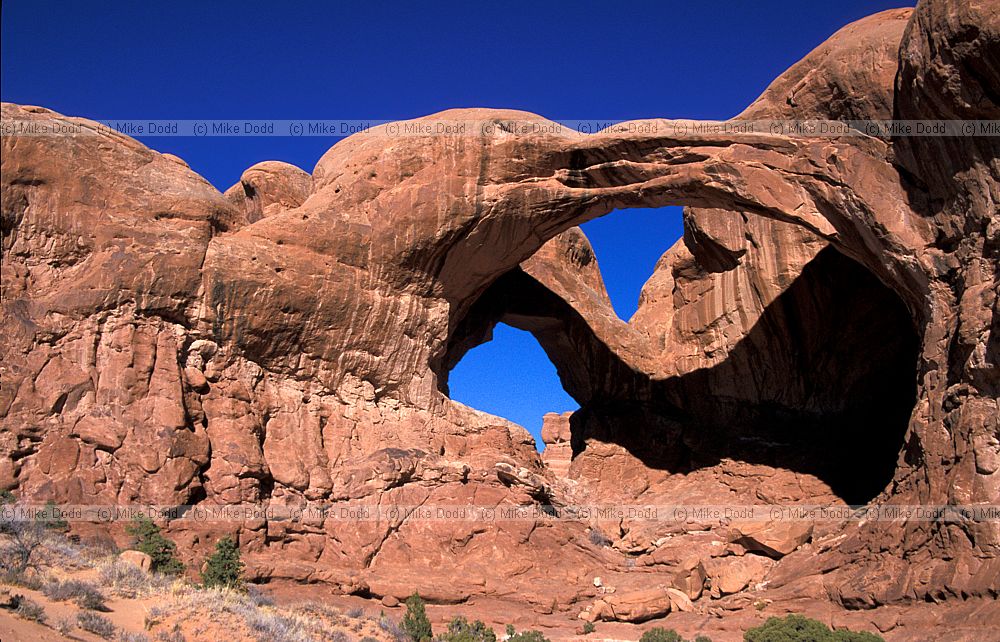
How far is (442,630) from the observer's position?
18.1 metres

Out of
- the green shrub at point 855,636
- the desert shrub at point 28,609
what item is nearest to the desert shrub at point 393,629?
the desert shrub at point 28,609

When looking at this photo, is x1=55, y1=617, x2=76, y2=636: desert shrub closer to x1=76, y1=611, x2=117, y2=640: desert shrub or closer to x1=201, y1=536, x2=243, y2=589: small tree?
x1=76, y1=611, x2=117, y2=640: desert shrub

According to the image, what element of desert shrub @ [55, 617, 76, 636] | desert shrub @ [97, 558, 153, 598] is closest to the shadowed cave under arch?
desert shrub @ [97, 558, 153, 598]

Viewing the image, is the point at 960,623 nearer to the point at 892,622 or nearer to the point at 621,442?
the point at 892,622

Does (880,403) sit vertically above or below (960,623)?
above

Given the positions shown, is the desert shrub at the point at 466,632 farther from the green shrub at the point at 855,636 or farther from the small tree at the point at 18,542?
the small tree at the point at 18,542

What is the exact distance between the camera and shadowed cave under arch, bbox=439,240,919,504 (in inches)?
1066

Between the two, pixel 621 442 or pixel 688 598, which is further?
pixel 621 442

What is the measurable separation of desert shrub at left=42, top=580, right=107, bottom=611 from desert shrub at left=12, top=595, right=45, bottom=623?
86cm

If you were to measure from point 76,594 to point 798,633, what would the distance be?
1154 centimetres

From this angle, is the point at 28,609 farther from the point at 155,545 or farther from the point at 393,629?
the point at 393,629

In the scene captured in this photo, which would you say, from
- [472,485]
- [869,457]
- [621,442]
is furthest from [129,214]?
[869,457]

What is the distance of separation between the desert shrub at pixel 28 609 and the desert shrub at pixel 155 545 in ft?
15.9

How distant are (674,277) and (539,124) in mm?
9907
